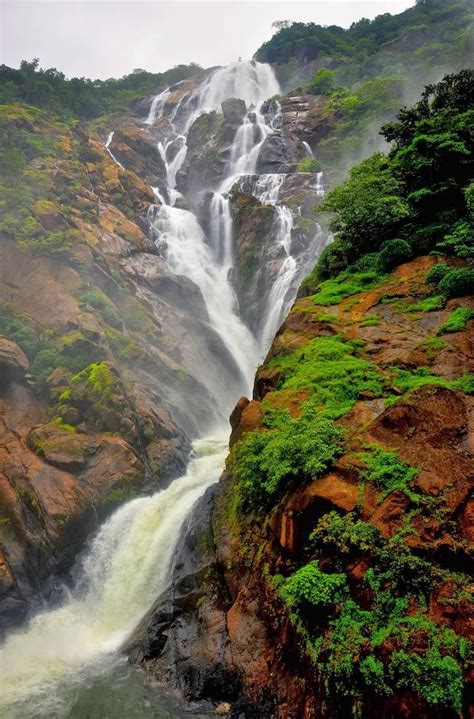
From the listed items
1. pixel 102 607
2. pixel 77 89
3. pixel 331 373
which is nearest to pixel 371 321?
pixel 331 373

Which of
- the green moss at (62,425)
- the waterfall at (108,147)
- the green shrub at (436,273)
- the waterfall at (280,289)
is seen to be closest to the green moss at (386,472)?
the green shrub at (436,273)

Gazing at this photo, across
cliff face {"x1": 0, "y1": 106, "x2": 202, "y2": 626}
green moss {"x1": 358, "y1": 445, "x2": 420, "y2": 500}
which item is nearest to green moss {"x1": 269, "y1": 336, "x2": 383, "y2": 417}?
green moss {"x1": 358, "y1": 445, "x2": 420, "y2": 500}

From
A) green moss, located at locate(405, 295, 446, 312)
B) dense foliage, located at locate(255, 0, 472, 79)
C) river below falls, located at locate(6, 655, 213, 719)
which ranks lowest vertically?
river below falls, located at locate(6, 655, 213, 719)

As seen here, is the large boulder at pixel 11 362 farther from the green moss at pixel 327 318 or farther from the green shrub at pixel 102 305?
the green moss at pixel 327 318

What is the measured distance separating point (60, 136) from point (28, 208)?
20.7 metres

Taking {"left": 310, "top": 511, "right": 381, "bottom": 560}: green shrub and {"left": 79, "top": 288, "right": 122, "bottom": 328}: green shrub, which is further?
{"left": 79, "top": 288, "right": 122, "bottom": 328}: green shrub

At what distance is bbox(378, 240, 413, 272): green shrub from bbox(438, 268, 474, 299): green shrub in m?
2.52

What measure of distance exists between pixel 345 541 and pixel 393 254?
1029 cm

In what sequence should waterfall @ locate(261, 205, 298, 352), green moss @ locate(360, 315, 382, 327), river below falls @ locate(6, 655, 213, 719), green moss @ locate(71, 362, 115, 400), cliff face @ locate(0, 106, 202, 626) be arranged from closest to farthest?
river below falls @ locate(6, 655, 213, 719)
green moss @ locate(360, 315, 382, 327)
cliff face @ locate(0, 106, 202, 626)
green moss @ locate(71, 362, 115, 400)
waterfall @ locate(261, 205, 298, 352)

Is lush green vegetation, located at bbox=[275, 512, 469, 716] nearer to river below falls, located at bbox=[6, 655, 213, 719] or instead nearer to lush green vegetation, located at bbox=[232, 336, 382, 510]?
lush green vegetation, located at bbox=[232, 336, 382, 510]

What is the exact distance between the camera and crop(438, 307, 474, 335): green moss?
418 inches

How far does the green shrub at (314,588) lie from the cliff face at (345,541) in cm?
2

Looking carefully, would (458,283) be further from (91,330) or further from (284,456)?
(91,330)

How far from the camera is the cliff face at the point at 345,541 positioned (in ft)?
20.5
